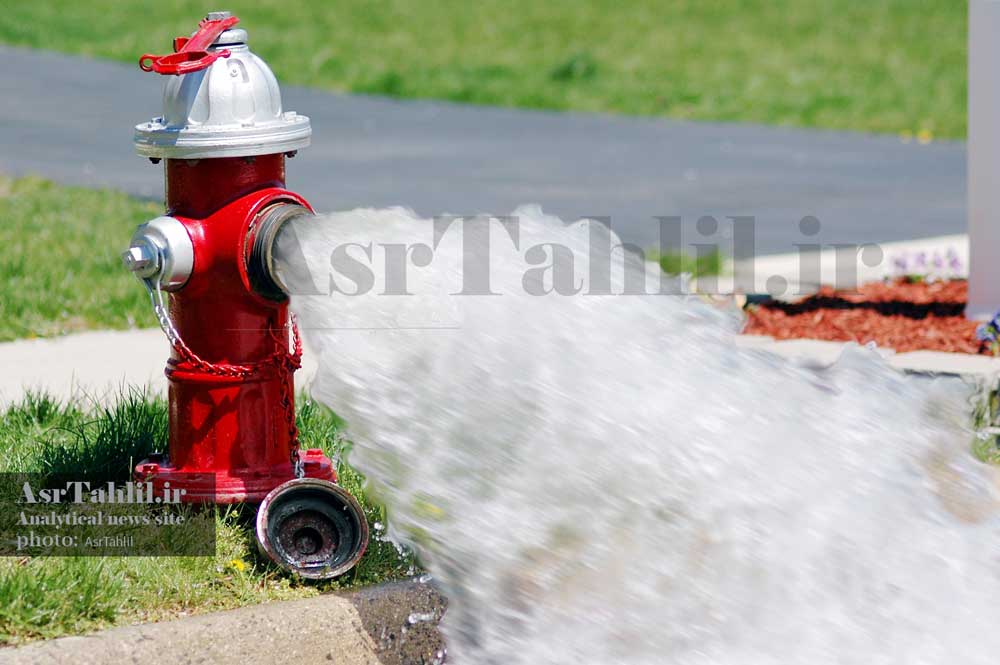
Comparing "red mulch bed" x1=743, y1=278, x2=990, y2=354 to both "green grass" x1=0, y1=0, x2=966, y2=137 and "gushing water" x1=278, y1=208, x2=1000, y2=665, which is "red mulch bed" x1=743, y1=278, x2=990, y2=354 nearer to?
"gushing water" x1=278, y1=208, x2=1000, y2=665

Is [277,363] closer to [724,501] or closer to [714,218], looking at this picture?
[724,501]

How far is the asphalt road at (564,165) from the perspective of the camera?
31.5 ft

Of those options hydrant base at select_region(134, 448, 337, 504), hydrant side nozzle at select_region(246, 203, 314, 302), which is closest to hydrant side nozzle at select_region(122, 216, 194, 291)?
hydrant side nozzle at select_region(246, 203, 314, 302)

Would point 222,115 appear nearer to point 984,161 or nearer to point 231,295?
point 231,295

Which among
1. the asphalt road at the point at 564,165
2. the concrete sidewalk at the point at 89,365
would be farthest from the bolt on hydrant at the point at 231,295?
the asphalt road at the point at 564,165

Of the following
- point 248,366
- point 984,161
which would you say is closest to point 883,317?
point 984,161

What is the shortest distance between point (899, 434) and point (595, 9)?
18.7 metres

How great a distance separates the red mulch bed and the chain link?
2536 mm

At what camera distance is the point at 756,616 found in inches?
129

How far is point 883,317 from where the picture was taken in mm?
5934

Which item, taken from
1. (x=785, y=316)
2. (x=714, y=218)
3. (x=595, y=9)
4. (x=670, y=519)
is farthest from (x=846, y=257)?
(x=595, y=9)

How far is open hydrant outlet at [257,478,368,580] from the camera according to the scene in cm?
352

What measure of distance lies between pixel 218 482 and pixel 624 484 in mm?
995

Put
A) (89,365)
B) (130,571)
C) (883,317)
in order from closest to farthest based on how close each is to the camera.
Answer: (130,571) → (89,365) → (883,317)
